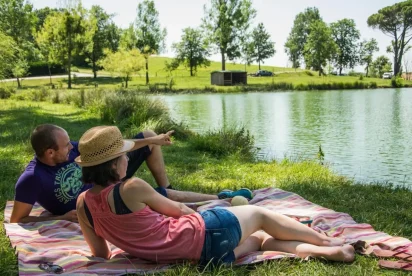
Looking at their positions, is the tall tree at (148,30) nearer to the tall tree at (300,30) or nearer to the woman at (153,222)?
the tall tree at (300,30)

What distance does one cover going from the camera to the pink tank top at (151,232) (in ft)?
8.92

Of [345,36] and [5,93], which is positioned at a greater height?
[345,36]

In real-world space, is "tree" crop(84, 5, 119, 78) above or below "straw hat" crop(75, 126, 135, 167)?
above

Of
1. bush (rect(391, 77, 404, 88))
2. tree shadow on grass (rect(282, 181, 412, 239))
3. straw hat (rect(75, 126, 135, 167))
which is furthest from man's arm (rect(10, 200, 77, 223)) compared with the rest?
bush (rect(391, 77, 404, 88))

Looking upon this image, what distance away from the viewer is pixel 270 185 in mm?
5629

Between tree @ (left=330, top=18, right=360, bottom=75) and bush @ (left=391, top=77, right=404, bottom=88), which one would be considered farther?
tree @ (left=330, top=18, right=360, bottom=75)

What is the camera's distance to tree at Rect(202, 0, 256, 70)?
183 feet

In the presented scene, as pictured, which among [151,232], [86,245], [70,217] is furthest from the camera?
[70,217]

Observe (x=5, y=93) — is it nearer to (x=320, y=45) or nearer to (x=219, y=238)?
(x=219, y=238)

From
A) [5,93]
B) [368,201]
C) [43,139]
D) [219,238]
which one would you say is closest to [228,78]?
[5,93]

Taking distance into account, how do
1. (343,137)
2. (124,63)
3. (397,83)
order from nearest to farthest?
(343,137), (124,63), (397,83)

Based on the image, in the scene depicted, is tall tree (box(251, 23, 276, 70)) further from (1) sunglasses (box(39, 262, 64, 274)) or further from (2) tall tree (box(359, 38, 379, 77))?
(1) sunglasses (box(39, 262, 64, 274))

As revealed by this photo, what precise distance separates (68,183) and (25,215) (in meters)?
0.45

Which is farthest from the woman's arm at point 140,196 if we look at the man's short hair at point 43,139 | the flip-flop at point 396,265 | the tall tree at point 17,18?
the tall tree at point 17,18
